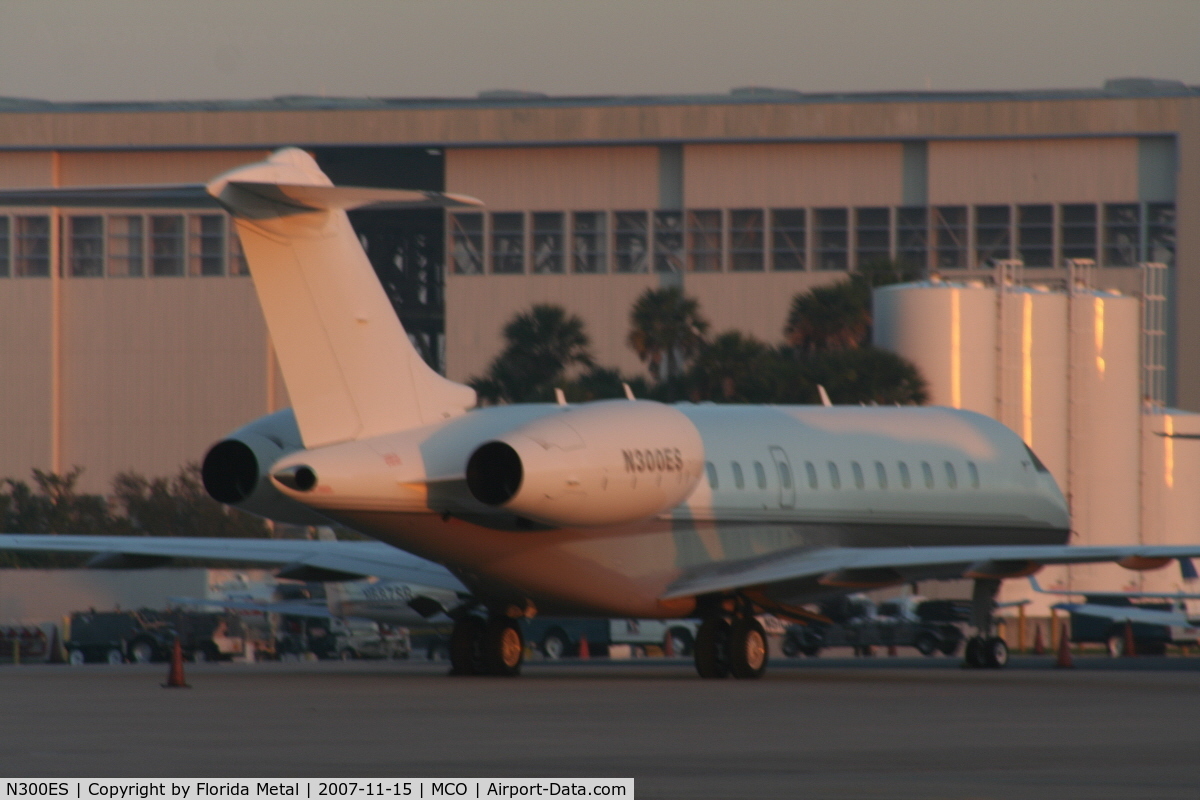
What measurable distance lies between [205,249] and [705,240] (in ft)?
68.6

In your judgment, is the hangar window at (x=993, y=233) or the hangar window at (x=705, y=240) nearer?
the hangar window at (x=993, y=233)

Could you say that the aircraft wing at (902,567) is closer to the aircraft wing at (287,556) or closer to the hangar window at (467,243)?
the aircraft wing at (287,556)

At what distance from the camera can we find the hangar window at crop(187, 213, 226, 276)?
8131cm

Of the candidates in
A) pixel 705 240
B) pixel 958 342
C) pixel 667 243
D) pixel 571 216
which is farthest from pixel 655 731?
pixel 571 216

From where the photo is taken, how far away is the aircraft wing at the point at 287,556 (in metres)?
25.6

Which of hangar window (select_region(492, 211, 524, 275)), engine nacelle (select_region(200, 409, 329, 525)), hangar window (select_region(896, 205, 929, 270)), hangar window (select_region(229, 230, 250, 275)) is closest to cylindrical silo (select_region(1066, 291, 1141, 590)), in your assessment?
hangar window (select_region(896, 205, 929, 270))

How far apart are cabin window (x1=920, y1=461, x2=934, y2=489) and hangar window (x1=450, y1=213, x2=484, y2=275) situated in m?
53.6

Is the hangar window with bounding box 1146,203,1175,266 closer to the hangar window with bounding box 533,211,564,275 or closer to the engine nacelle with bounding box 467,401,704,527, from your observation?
the hangar window with bounding box 533,211,564,275

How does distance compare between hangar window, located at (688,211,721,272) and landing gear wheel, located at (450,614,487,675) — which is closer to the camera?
landing gear wheel, located at (450,614,487,675)

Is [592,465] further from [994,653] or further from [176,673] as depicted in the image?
[994,653]

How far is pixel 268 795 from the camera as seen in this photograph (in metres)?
10.7

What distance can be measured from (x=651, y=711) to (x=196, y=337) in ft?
216

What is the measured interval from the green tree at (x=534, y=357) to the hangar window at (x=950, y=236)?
15897 mm
